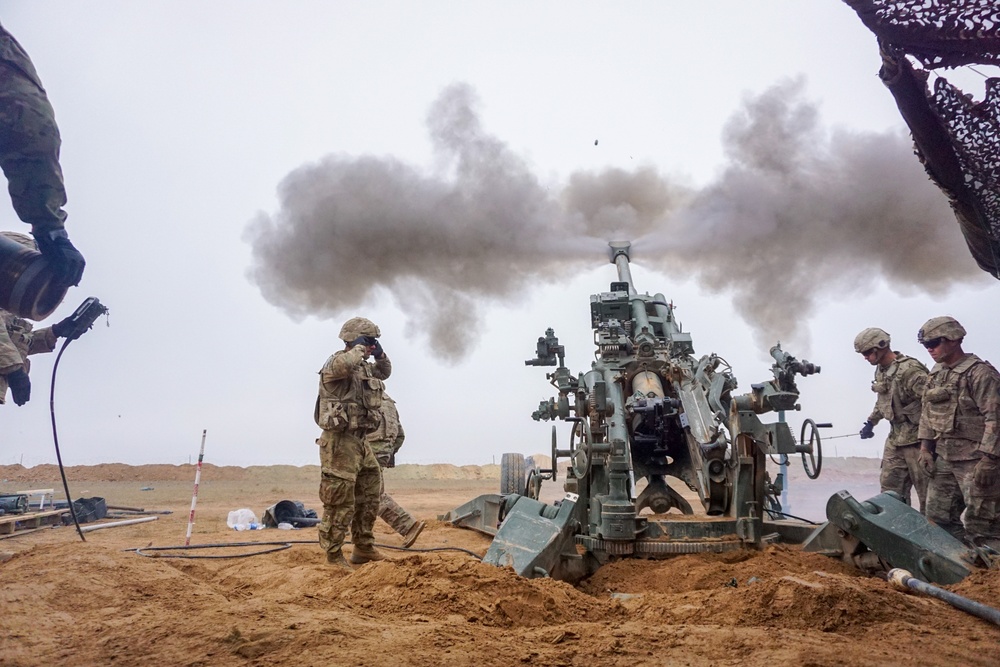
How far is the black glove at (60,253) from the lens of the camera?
3.13 m

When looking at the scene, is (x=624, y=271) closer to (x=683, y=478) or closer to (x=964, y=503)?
(x=683, y=478)

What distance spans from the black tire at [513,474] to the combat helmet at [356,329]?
2962 mm

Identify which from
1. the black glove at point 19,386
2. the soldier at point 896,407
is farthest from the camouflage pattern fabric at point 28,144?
the soldier at point 896,407

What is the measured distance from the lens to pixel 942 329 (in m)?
5.38

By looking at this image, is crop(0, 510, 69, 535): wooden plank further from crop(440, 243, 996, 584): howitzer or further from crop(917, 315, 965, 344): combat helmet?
crop(917, 315, 965, 344): combat helmet

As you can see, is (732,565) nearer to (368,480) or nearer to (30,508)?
(368,480)

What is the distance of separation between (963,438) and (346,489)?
16.5 ft

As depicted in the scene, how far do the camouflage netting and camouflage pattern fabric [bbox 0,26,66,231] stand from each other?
439 cm

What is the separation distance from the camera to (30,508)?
31.8 feet

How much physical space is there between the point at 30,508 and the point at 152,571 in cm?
765

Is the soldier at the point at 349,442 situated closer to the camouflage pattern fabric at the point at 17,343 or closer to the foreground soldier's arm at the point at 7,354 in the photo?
the camouflage pattern fabric at the point at 17,343

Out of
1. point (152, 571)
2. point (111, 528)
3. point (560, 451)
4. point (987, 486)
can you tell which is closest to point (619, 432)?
point (560, 451)

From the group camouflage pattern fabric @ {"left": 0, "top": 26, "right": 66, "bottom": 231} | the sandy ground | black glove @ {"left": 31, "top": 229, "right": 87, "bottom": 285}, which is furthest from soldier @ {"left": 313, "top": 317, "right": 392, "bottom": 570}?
camouflage pattern fabric @ {"left": 0, "top": 26, "right": 66, "bottom": 231}

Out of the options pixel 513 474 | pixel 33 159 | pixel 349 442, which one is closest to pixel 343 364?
pixel 349 442
